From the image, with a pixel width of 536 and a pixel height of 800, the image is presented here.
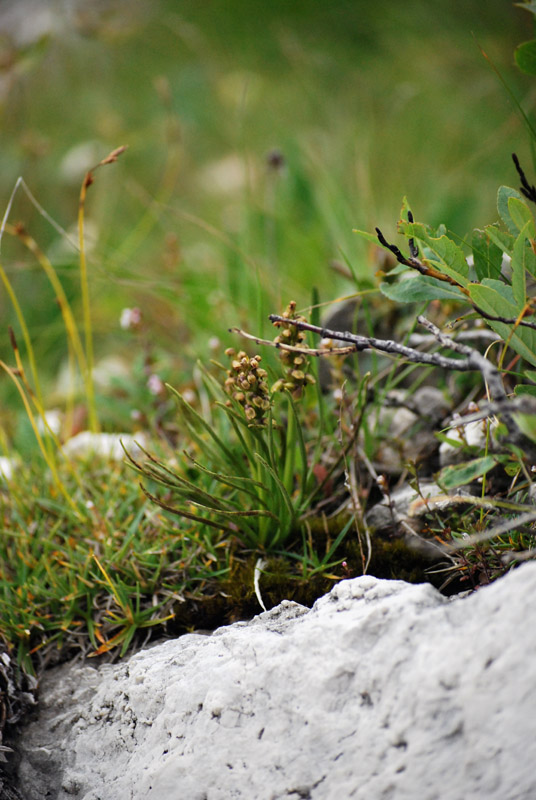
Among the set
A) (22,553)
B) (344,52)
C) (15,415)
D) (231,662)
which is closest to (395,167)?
(344,52)

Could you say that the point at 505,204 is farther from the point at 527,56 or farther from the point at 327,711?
the point at 327,711

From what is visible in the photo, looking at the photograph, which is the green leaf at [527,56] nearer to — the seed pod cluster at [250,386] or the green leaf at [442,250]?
the green leaf at [442,250]

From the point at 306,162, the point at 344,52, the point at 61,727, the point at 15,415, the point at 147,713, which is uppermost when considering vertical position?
the point at 344,52

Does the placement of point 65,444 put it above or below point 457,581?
below

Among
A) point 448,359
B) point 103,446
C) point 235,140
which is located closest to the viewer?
point 448,359

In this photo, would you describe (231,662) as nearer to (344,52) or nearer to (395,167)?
(395,167)

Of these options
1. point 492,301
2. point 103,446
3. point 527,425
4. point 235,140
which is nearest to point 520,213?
point 492,301

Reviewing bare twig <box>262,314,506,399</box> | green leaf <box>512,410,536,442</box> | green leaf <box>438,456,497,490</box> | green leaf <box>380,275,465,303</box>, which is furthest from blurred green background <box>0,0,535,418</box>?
green leaf <box>512,410,536,442</box>
